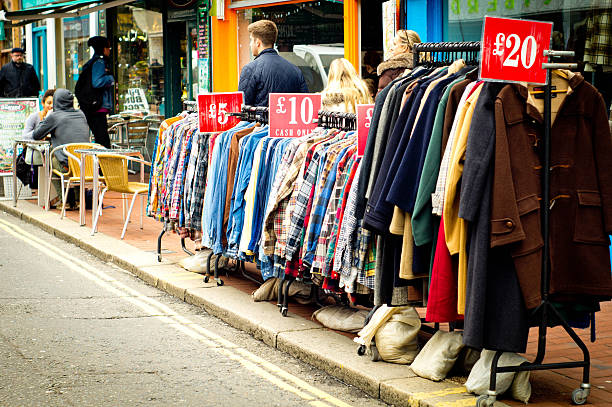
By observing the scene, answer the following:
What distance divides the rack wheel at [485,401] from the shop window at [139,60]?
14303 millimetres

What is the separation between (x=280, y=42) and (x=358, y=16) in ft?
6.50

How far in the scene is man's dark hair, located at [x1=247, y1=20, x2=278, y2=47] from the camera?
9.31 metres

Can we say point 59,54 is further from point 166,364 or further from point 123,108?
point 166,364

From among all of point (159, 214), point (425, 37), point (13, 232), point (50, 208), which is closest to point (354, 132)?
point (159, 214)

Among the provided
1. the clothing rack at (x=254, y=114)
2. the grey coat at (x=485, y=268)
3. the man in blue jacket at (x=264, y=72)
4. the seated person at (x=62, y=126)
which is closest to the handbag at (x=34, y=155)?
the seated person at (x=62, y=126)

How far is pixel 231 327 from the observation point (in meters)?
7.18

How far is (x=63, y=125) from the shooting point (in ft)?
43.0

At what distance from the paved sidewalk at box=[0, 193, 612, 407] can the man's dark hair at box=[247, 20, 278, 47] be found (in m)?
2.43

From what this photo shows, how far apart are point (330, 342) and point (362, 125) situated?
4.91 feet

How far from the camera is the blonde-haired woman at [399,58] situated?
287 inches

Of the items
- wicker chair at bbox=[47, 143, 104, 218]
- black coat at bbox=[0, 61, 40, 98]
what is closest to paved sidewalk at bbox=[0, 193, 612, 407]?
wicker chair at bbox=[47, 143, 104, 218]

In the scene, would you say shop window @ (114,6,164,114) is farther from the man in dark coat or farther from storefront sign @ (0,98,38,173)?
storefront sign @ (0,98,38,173)

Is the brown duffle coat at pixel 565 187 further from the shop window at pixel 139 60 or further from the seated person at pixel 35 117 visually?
the shop window at pixel 139 60

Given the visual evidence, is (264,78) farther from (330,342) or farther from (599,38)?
(330,342)
